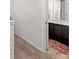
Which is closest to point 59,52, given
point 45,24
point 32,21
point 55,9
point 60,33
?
point 45,24

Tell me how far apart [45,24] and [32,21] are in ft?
2.91

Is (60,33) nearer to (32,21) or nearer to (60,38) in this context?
(60,38)

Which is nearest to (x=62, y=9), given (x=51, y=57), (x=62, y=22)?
(x=62, y=22)

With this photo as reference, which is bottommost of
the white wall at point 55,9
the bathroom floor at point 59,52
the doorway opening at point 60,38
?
the bathroom floor at point 59,52

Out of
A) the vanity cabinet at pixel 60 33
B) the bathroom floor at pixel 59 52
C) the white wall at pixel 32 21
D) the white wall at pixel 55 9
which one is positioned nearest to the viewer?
the bathroom floor at pixel 59 52

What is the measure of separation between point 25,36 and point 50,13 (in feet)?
4.92

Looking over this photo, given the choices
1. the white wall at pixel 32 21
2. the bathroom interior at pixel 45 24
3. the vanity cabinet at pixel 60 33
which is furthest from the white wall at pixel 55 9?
the white wall at pixel 32 21

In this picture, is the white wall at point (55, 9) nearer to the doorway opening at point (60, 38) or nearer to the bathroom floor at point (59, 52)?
the doorway opening at point (60, 38)

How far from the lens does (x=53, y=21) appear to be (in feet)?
17.7

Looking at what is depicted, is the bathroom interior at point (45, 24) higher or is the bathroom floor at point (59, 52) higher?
the bathroom interior at point (45, 24)

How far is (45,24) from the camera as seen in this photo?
165 inches

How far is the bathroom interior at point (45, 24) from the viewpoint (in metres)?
4.19

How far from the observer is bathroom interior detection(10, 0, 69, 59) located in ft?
13.8
